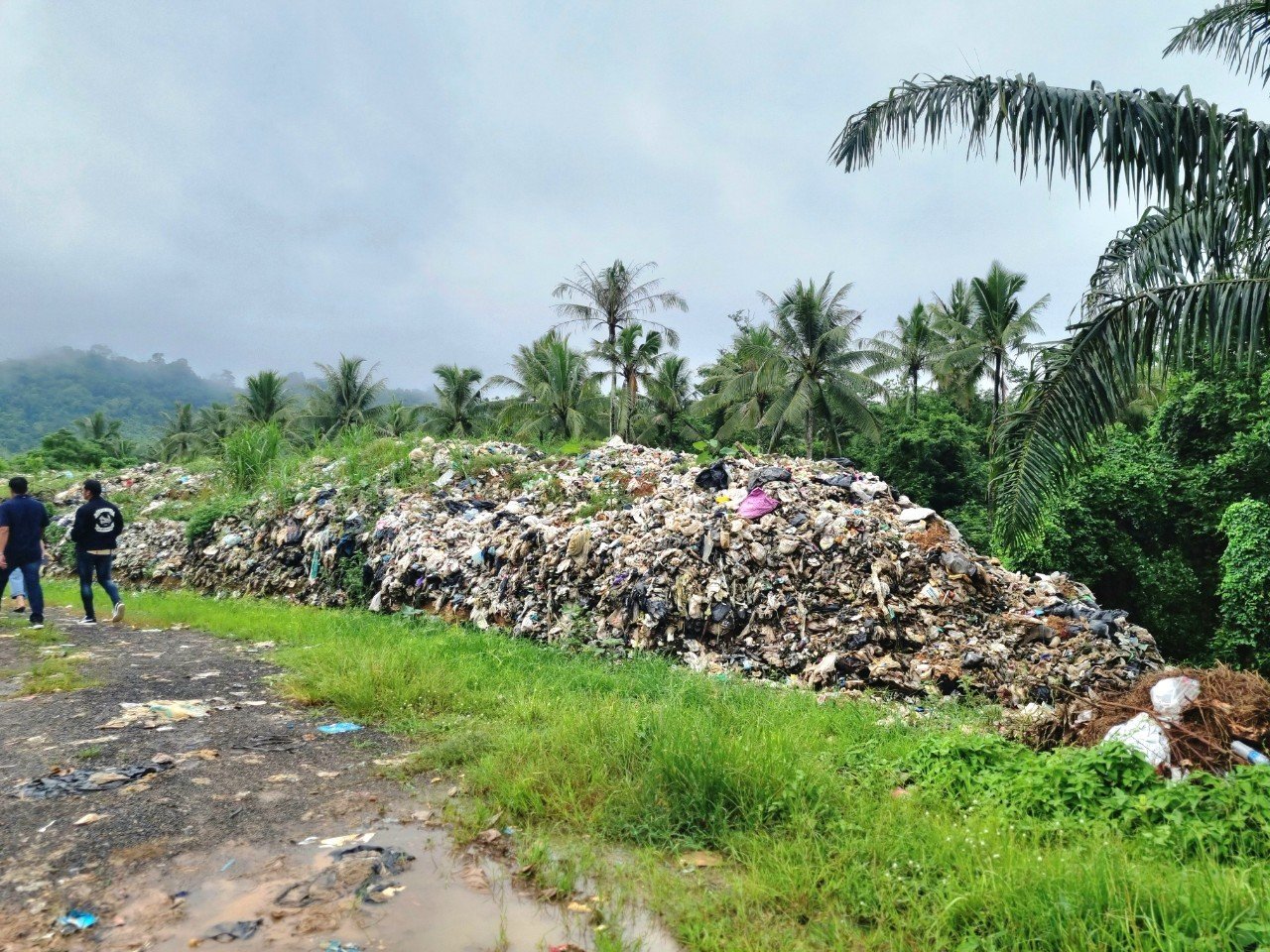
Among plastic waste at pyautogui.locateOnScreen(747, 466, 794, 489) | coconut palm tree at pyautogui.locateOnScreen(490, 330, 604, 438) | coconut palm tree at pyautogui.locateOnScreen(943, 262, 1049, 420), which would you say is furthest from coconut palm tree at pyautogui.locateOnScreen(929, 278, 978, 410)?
plastic waste at pyautogui.locateOnScreen(747, 466, 794, 489)

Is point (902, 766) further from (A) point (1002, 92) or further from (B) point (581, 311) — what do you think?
(B) point (581, 311)

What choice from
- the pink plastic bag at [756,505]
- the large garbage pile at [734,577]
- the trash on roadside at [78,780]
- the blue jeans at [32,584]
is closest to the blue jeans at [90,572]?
the blue jeans at [32,584]

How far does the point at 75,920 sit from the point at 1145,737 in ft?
13.7

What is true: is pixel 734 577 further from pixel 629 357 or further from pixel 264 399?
pixel 264 399

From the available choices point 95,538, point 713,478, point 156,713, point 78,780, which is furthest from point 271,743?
point 713,478

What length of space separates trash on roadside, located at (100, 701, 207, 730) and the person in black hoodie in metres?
3.67

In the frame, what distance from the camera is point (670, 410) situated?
31938mm

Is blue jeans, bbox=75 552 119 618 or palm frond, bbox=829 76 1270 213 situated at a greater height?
palm frond, bbox=829 76 1270 213

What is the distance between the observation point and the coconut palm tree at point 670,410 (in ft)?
102

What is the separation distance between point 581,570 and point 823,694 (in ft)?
8.90

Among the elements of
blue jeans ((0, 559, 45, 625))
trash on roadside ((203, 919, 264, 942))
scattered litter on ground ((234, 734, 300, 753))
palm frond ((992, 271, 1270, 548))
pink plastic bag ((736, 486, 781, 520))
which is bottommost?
scattered litter on ground ((234, 734, 300, 753))

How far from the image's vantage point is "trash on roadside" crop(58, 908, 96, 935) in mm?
1957

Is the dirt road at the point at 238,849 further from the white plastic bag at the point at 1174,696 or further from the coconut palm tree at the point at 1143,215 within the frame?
the coconut palm tree at the point at 1143,215

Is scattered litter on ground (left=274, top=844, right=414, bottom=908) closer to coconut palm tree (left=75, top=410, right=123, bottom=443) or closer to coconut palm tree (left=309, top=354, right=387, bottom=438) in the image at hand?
coconut palm tree (left=309, top=354, right=387, bottom=438)
